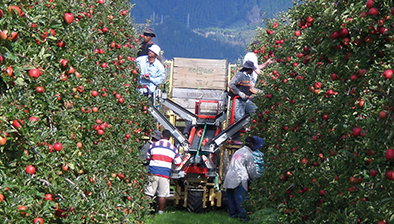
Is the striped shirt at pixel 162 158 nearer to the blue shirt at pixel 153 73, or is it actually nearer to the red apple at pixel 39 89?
the blue shirt at pixel 153 73

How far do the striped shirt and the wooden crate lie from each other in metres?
5.18

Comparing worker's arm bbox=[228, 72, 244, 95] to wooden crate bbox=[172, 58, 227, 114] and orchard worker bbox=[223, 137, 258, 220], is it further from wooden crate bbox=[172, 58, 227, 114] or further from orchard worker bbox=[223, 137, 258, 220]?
wooden crate bbox=[172, 58, 227, 114]

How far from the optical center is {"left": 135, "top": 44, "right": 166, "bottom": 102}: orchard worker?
37.3 ft

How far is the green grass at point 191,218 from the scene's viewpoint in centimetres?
1016

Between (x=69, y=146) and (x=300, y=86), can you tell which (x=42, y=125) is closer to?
(x=69, y=146)

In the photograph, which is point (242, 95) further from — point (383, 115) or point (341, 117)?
point (383, 115)

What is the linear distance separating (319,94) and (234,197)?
219 inches

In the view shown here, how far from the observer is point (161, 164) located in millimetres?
10609

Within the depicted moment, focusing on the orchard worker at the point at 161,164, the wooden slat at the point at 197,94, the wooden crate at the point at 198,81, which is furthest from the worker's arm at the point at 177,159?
the wooden slat at the point at 197,94

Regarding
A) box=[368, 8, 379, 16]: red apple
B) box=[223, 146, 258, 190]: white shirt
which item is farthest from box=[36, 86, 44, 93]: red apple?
box=[223, 146, 258, 190]: white shirt

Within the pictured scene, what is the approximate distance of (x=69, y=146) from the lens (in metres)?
5.30

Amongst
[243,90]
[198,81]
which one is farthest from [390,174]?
[198,81]

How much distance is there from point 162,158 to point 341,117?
5.94 metres

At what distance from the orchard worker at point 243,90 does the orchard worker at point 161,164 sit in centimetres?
195
